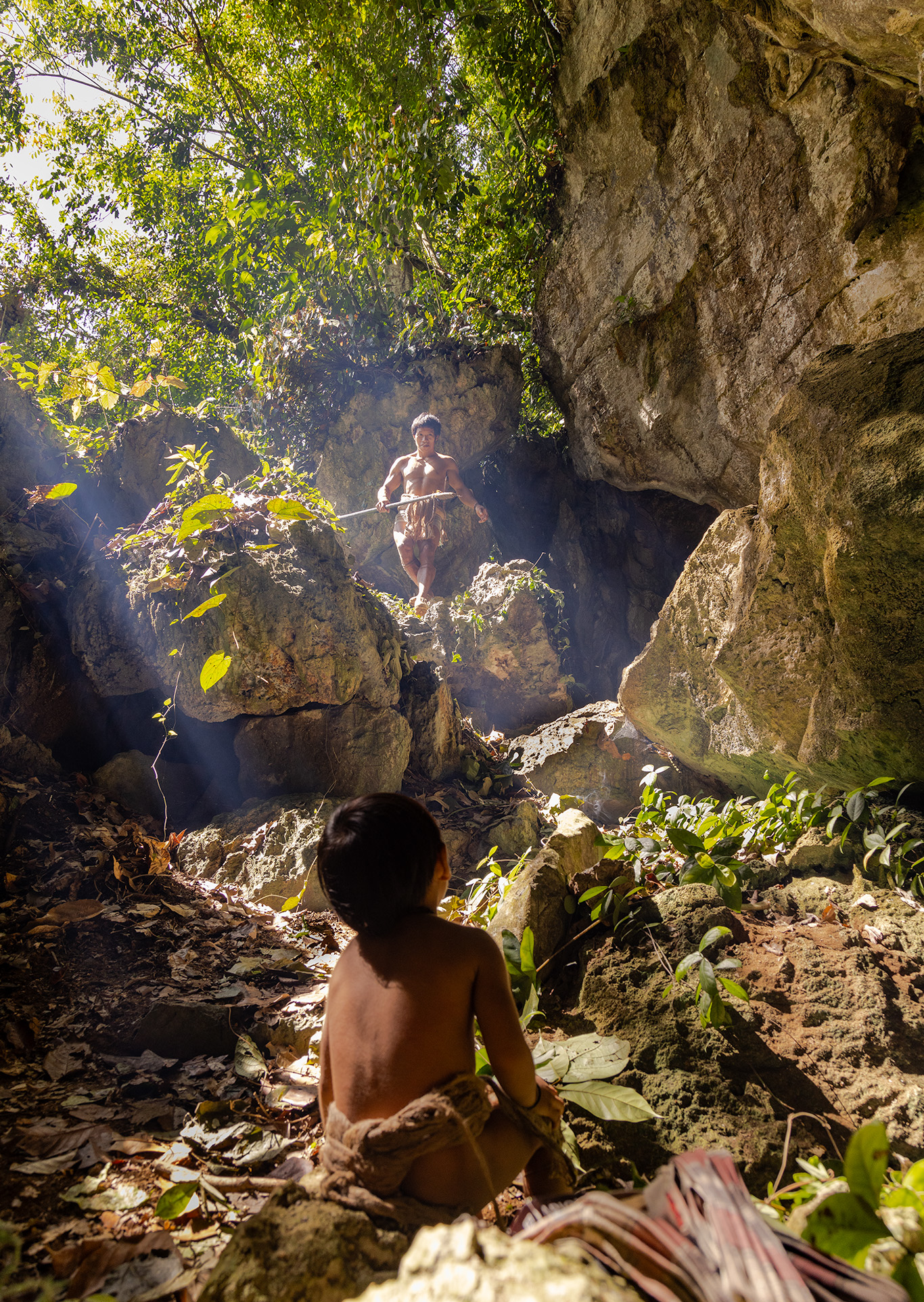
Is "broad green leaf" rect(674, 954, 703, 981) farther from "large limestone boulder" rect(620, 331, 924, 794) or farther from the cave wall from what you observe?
the cave wall

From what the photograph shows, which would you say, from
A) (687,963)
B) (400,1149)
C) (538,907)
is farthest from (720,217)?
(400,1149)

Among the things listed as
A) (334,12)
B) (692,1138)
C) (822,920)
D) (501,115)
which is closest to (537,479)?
(501,115)

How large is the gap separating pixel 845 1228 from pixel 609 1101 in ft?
2.32

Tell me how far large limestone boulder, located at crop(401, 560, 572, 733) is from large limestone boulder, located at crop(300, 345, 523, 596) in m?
2.42

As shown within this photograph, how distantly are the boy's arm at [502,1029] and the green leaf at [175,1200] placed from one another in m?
0.84

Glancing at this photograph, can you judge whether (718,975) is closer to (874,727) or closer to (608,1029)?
(608,1029)

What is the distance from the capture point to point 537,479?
394 inches

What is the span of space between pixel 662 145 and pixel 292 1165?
6955mm

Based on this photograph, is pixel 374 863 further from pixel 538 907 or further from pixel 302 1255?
pixel 538 907

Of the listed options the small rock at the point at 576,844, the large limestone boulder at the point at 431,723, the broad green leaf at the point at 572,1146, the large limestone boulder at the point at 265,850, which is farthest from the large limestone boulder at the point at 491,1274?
the large limestone boulder at the point at 431,723

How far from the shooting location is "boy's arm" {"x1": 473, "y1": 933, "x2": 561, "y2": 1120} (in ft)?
4.50

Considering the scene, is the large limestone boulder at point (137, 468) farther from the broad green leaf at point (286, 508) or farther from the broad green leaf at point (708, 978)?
the broad green leaf at point (708, 978)

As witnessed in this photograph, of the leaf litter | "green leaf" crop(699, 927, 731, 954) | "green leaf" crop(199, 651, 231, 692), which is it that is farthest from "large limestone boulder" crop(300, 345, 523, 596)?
"green leaf" crop(699, 927, 731, 954)

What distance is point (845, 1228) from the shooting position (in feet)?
3.19
